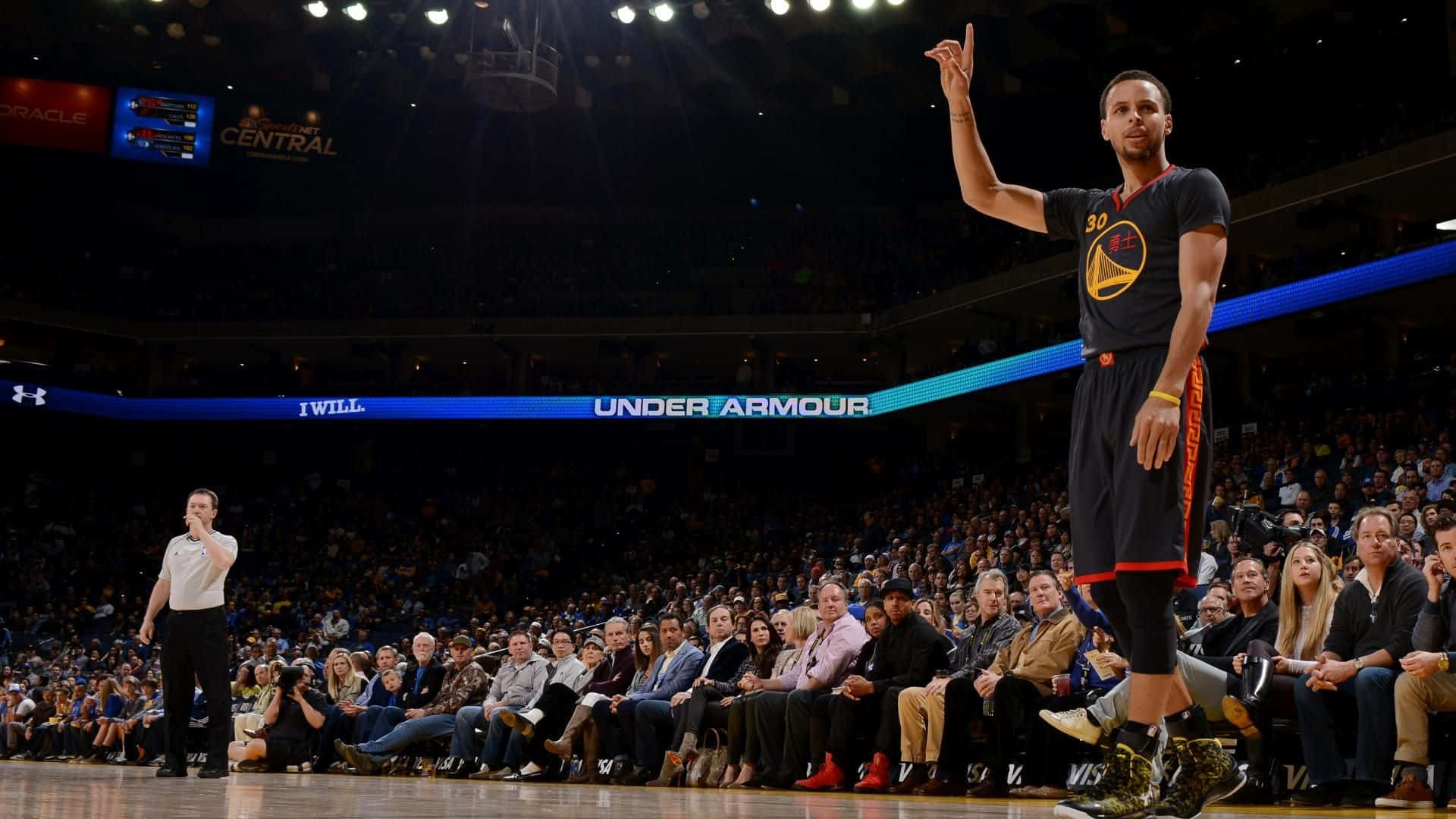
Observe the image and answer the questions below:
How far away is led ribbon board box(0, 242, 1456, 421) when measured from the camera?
2378 centimetres

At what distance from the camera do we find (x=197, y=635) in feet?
23.5

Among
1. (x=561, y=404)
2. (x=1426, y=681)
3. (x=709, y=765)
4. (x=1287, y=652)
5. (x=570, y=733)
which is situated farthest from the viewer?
(x=561, y=404)

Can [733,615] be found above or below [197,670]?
above

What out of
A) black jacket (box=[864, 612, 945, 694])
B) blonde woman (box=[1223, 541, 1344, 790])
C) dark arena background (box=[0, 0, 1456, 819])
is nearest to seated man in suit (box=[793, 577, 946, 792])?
black jacket (box=[864, 612, 945, 694])

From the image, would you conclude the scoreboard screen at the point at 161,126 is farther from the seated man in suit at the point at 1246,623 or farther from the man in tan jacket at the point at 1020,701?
the seated man in suit at the point at 1246,623

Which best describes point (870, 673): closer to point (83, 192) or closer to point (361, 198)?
point (361, 198)

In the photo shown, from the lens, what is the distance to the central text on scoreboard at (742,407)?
26172 millimetres

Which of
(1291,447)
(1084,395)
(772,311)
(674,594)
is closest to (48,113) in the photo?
(772,311)

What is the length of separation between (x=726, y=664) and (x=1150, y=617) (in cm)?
583

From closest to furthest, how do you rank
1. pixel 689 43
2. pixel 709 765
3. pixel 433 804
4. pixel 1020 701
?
pixel 433 804, pixel 1020 701, pixel 709 765, pixel 689 43

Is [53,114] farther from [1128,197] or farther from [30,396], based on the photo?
[1128,197]

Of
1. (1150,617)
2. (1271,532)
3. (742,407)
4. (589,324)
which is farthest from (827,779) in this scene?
(589,324)

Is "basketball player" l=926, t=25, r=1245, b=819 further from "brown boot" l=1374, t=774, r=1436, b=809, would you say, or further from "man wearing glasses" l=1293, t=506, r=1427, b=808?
"man wearing glasses" l=1293, t=506, r=1427, b=808

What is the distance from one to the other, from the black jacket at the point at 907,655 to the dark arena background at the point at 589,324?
7.31 feet
